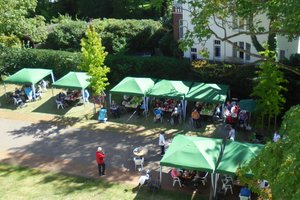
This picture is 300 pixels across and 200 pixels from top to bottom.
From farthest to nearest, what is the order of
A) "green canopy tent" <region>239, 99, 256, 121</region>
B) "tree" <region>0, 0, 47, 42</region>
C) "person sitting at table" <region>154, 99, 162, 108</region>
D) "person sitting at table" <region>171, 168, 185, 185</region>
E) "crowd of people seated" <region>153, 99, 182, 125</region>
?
1. "tree" <region>0, 0, 47, 42</region>
2. "person sitting at table" <region>154, 99, 162, 108</region>
3. "crowd of people seated" <region>153, 99, 182, 125</region>
4. "green canopy tent" <region>239, 99, 256, 121</region>
5. "person sitting at table" <region>171, 168, 185, 185</region>

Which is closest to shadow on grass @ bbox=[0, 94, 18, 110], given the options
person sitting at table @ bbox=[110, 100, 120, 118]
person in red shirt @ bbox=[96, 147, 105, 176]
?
person sitting at table @ bbox=[110, 100, 120, 118]

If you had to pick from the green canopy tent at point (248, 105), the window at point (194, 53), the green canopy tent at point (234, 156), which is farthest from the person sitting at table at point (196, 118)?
the window at point (194, 53)

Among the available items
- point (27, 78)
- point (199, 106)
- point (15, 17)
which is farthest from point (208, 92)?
point (15, 17)

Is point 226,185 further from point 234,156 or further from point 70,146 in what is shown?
point 70,146

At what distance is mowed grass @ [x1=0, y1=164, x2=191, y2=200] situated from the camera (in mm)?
18672

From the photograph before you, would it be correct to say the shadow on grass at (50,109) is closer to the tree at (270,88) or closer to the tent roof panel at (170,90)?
the tent roof panel at (170,90)

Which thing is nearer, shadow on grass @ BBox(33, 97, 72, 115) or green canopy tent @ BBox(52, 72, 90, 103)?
green canopy tent @ BBox(52, 72, 90, 103)

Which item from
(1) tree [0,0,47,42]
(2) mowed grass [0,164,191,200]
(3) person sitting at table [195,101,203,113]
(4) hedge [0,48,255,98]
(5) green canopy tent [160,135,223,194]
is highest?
(1) tree [0,0,47,42]

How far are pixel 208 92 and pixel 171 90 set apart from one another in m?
2.39

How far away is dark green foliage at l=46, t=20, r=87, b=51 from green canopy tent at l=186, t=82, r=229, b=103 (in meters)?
15.6

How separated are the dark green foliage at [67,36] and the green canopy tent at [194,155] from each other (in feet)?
72.7

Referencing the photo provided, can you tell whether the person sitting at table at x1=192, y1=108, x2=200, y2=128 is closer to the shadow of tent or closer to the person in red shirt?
the person in red shirt

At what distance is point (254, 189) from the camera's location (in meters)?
11.6

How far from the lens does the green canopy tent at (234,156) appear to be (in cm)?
1727
